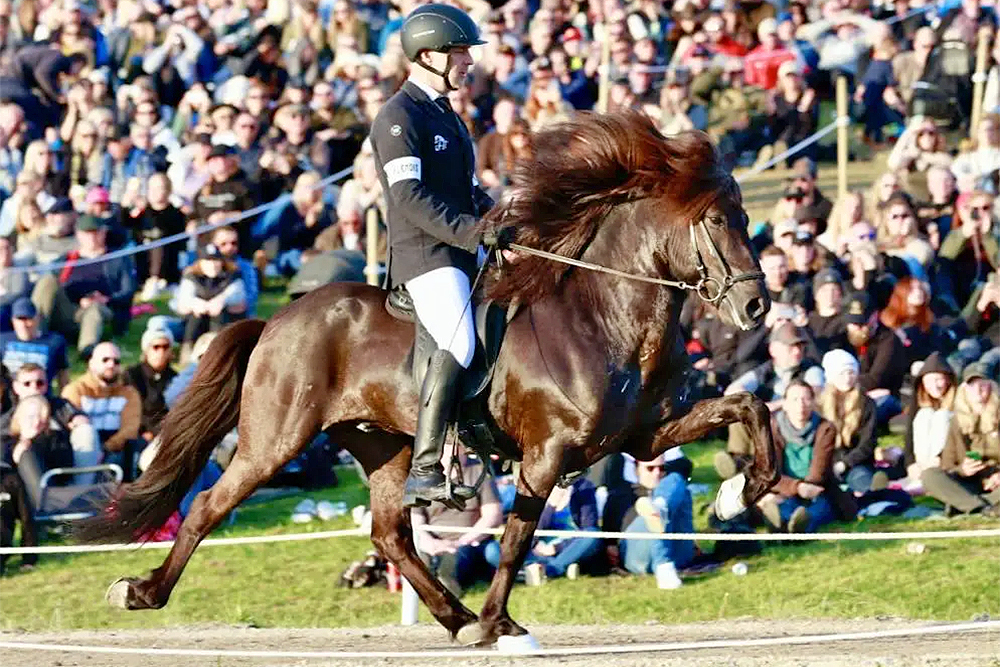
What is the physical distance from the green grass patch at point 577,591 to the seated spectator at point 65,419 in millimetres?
729

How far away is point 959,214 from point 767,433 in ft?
25.6

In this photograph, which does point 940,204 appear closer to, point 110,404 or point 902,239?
point 902,239

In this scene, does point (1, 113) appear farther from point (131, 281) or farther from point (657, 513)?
point (657, 513)

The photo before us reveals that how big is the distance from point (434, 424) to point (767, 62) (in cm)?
1216

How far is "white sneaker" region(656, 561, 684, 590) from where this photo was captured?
1177cm

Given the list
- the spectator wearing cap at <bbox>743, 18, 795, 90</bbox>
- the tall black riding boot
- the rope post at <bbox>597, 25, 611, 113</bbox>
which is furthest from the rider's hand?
the spectator wearing cap at <bbox>743, 18, 795, 90</bbox>

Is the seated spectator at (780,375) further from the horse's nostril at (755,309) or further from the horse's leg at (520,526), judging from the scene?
the horse's nostril at (755,309)

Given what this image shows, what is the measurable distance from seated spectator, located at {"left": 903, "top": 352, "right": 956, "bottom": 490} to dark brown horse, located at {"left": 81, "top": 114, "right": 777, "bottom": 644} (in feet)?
14.6

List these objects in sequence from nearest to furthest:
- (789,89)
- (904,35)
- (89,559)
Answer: (89,559), (789,89), (904,35)

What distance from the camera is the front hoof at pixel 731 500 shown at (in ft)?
29.0

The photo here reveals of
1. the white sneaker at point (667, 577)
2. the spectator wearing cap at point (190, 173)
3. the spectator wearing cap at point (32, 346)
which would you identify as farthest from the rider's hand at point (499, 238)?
the spectator wearing cap at point (190, 173)

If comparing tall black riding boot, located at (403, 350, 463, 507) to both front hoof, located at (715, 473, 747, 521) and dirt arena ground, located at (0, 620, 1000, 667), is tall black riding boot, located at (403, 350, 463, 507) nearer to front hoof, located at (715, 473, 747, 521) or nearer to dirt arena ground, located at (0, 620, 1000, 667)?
dirt arena ground, located at (0, 620, 1000, 667)

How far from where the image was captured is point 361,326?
360 inches

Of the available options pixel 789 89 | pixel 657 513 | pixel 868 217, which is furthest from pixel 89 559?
pixel 789 89
